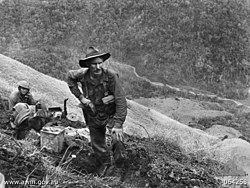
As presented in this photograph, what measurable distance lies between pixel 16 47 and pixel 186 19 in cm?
1465

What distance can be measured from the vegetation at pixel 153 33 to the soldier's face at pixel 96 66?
2834 centimetres

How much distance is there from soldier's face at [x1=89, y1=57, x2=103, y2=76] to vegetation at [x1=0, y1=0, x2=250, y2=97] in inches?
1116

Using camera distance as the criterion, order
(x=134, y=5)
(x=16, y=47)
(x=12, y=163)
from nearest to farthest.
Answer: (x=12, y=163) → (x=16, y=47) → (x=134, y=5)

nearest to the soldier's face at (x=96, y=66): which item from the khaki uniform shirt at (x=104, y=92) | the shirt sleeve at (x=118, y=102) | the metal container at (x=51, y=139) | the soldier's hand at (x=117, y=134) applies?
the khaki uniform shirt at (x=104, y=92)

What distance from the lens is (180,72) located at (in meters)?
34.7

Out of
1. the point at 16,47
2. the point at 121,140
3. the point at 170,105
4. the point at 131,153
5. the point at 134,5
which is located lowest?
→ the point at 170,105

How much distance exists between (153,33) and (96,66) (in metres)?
30.9

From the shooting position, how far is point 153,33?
35.7m

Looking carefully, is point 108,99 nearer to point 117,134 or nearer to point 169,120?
point 117,134

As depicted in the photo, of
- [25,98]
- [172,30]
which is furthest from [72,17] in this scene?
[25,98]

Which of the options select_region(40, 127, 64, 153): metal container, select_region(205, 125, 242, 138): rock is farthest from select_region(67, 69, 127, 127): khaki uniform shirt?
select_region(205, 125, 242, 138): rock

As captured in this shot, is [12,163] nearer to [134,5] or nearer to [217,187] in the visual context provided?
[217,187]

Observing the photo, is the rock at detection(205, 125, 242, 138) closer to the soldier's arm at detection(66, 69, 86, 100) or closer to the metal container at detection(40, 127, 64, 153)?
Answer: the metal container at detection(40, 127, 64, 153)

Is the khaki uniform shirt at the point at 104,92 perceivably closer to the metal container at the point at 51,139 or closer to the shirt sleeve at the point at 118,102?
the shirt sleeve at the point at 118,102
